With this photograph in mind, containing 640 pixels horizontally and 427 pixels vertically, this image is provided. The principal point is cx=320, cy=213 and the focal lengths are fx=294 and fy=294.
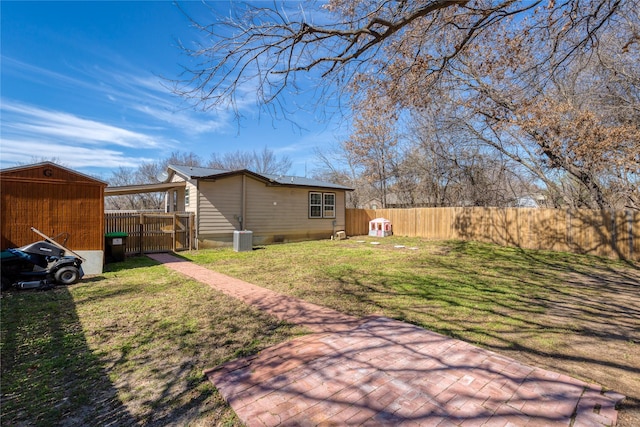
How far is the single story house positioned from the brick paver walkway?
30.3 feet

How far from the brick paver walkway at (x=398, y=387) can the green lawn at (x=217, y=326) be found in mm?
226

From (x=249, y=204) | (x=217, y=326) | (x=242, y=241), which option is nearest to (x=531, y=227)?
(x=242, y=241)

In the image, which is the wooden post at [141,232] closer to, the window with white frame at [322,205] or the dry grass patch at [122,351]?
the dry grass patch at [122,351]

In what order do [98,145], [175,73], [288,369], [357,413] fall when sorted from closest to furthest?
[357,413], [288,369], [175,73], [98,145]

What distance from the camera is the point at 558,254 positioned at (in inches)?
416

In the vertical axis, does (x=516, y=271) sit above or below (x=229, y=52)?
below

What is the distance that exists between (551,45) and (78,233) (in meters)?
10.8

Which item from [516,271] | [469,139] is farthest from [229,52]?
[469,139]

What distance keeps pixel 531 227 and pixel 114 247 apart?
15.1 metres

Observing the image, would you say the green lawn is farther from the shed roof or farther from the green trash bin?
the shed roof

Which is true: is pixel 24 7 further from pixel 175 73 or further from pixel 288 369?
pixel 288 369

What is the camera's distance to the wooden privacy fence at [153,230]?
9.90 metres

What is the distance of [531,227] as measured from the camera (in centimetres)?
1202

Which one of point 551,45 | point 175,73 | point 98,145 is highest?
point 98,145
